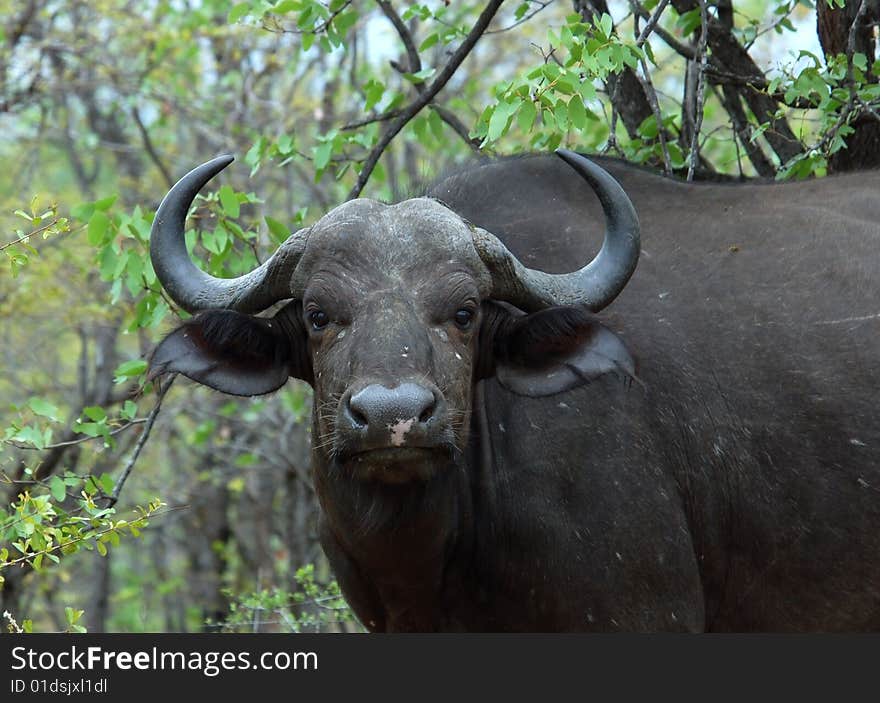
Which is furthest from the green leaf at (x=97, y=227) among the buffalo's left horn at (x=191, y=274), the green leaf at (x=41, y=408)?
the buffalo's left horn at (x=191, y=274)

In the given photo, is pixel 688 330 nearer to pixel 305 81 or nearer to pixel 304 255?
pixel 304 255

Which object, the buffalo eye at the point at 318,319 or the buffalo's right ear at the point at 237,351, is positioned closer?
the buffalo eye at the point at 318,319

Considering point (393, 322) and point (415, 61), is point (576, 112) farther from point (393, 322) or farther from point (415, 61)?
point (415, 61)

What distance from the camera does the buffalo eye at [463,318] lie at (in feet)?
16.8

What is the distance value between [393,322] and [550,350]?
2.87 feet

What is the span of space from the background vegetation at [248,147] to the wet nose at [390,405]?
5.11 feet

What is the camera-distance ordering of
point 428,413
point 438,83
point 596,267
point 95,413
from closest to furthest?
point 428,413 < point 596,267 < point 95,413 < point 438,83

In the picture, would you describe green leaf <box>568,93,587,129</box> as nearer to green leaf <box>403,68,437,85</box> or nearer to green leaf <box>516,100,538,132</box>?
green leaf <box>516,100,538,132</box>

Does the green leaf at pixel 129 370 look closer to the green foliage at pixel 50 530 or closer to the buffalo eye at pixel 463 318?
the green foliage at pixel 50 530

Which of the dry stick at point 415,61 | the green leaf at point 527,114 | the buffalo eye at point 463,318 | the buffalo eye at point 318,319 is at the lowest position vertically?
the buffalo eye at point 463,318

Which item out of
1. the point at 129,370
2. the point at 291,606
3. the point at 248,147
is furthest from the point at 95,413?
the point at 248,147

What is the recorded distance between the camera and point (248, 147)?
1206cm

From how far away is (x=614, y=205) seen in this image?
538 centimetres

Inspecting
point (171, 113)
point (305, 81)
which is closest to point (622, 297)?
point (171, 113)
